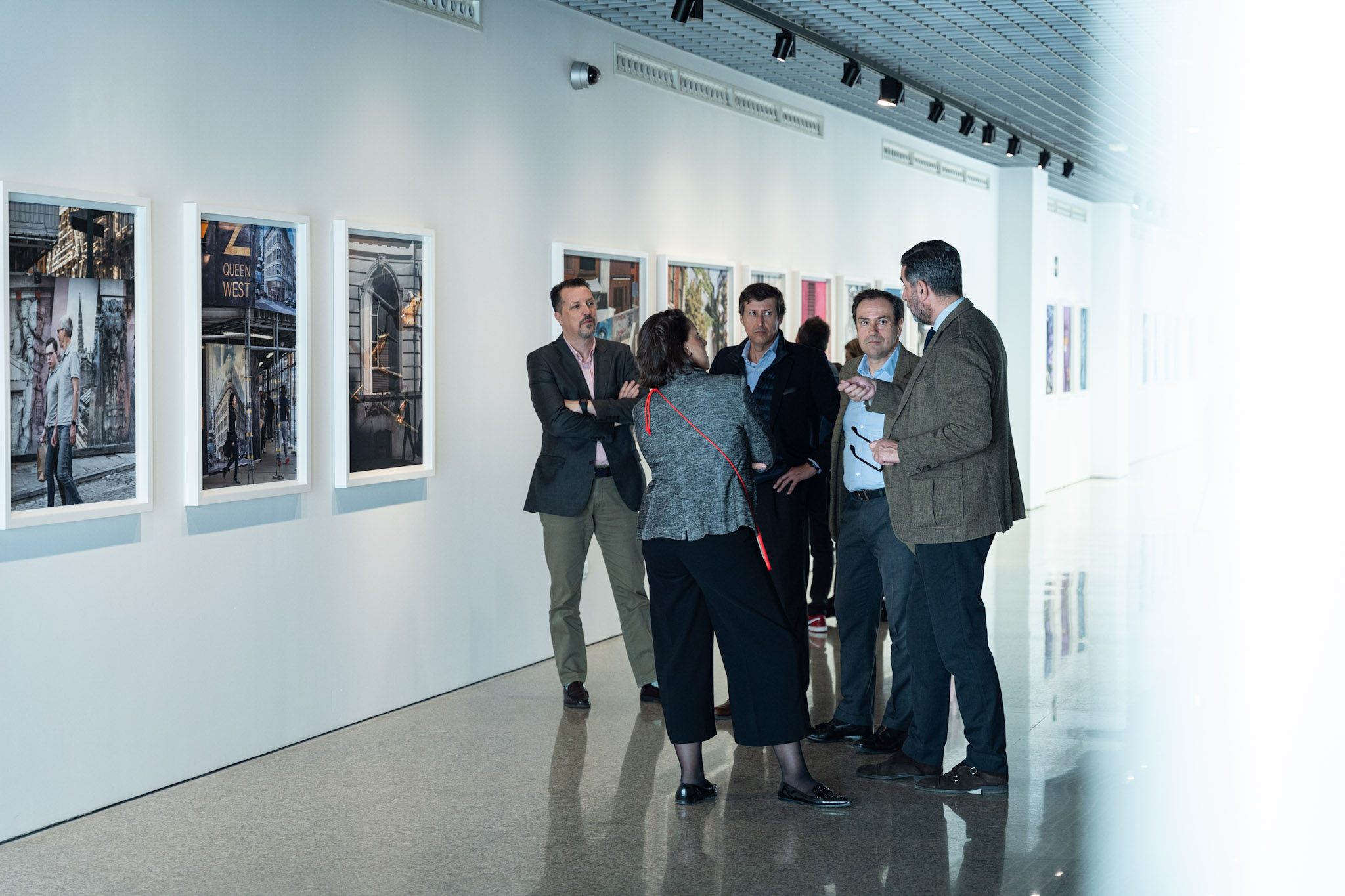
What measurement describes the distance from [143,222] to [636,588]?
275 centimetres

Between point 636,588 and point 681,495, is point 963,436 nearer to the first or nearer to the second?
point 681,495

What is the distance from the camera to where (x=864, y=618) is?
5.41 metres

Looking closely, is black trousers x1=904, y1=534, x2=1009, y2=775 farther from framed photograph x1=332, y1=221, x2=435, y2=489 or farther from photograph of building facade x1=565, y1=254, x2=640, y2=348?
photograph of building facade x1=565, y1=254, x2=640, y2=348

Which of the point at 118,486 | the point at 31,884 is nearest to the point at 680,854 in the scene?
the point at 31,884

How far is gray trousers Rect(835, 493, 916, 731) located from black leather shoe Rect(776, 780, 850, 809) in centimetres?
79

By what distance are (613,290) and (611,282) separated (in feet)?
0.16

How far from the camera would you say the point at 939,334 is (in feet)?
15.3

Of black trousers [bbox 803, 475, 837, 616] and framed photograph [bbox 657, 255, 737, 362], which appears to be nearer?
black trousers [bbox 803, 475, 837, 616]

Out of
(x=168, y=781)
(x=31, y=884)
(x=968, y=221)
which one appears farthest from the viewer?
(x=968, y=221)

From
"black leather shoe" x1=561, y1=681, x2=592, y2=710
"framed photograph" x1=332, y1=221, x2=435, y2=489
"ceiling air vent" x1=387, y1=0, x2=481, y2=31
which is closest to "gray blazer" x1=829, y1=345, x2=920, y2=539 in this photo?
"black leather shoe" x1=561, y1=681, x2=592, y2=710

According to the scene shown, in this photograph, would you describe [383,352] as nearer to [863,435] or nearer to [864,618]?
[863,435]

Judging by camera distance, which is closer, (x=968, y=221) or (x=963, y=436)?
(x=963, y=436)

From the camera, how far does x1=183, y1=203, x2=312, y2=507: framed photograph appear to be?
16.2ft

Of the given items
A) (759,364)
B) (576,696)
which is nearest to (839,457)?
(759,364)
